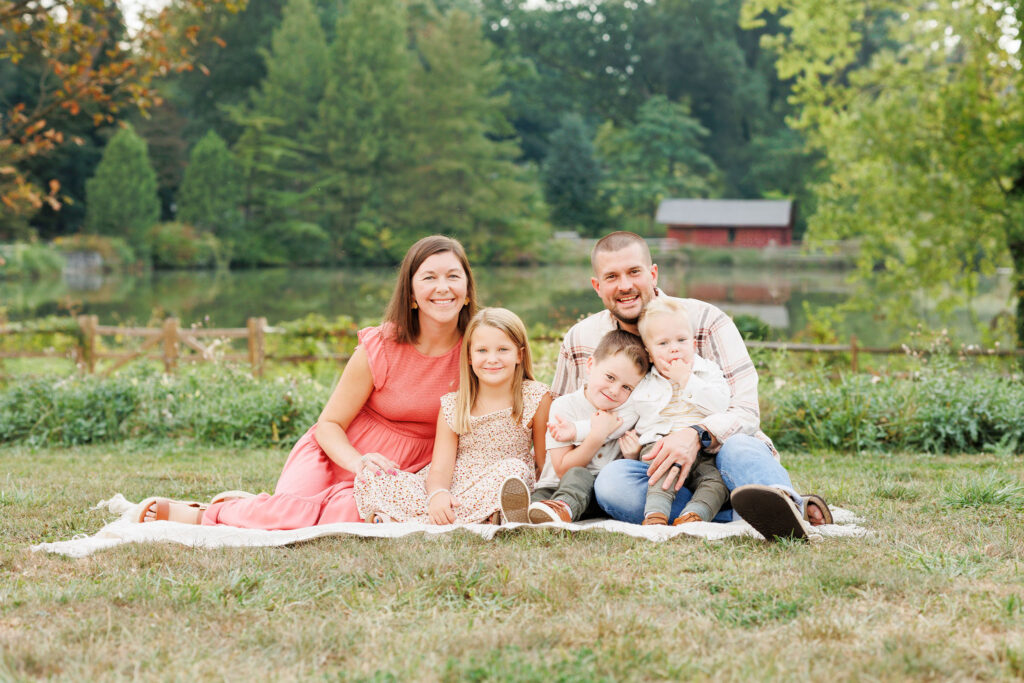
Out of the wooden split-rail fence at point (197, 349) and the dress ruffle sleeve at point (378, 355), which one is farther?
the wooden split-rail fence at point (197, 349)

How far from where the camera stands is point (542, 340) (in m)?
10.8

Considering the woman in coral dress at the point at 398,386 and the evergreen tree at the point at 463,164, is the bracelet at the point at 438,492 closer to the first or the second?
the woman in coral dress at the point at 398,386

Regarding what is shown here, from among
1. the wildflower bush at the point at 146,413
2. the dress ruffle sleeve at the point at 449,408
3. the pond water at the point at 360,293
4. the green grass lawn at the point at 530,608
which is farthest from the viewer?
the pond water at the point at 360,293

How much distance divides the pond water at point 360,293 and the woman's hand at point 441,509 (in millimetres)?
17121

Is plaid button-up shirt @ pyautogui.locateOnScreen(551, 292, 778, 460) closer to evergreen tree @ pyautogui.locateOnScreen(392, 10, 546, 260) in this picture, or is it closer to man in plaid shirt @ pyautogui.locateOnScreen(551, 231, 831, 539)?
man in plaid shirt @ pyautogui.locateOnScreen(551, 231, 831, 539)

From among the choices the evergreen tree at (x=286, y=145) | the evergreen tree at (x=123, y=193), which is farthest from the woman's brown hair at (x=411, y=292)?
the evergreen tree at (x=286, y=145)

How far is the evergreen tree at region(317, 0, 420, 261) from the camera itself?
37.6 meters

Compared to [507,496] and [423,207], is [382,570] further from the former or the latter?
[423,207]

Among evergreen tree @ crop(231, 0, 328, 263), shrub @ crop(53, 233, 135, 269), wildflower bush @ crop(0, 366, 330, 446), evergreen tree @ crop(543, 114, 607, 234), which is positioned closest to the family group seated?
wildflower bush @ crop(0, 366, 330, 446)

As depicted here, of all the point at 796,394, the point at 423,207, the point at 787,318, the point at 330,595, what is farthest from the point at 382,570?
the point at 423,207

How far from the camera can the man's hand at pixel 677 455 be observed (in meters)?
3.42

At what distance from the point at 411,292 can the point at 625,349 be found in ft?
3.05

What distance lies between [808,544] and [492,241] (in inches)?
1339

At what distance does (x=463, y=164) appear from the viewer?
36438 millimetres
